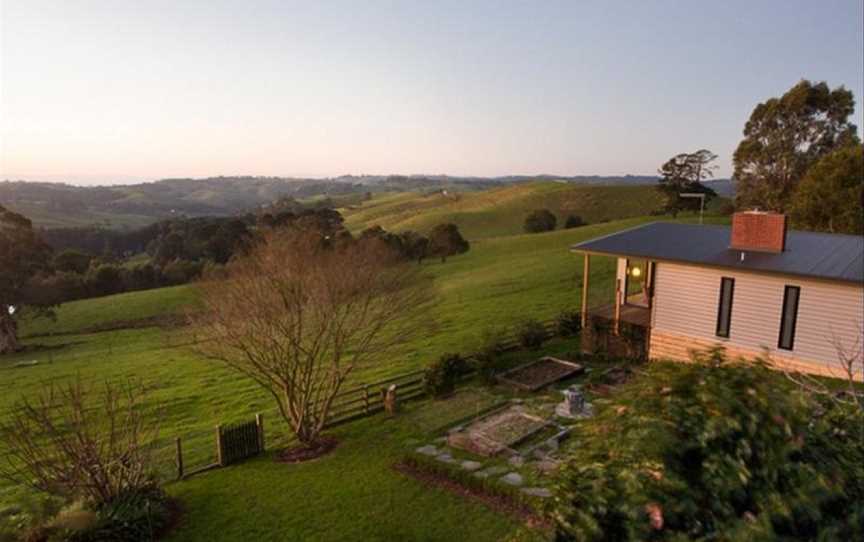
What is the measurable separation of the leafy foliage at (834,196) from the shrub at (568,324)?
18.5 metres

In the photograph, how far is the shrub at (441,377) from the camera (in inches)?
589

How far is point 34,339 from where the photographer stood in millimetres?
32688

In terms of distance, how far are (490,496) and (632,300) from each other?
12.8m

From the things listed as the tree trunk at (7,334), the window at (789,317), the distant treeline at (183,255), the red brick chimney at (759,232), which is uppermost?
the red brick chimney at (759,232)

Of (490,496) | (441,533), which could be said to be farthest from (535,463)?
(441,533)

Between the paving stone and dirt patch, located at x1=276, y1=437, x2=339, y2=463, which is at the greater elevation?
the paving stone

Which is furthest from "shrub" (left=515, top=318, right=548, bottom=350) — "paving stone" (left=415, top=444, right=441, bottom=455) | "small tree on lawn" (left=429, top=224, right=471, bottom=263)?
"small tree on lawn" (left=429, top=224, right=471, bottom=263)

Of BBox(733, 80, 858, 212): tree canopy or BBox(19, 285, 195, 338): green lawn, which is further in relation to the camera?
BBox(733, 80, 858, 212): tree canopy

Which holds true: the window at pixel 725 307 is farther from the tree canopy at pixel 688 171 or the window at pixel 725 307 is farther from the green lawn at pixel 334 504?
the tree canopy at pixel 688 171

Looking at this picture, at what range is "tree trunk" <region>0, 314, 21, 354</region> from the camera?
3013cm

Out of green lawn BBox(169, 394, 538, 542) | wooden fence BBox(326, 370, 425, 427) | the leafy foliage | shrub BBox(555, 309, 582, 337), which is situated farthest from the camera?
the leafy foliage

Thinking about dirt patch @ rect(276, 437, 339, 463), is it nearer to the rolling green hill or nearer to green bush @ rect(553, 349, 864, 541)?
green bush @ rect(553, 349, 864, 541)

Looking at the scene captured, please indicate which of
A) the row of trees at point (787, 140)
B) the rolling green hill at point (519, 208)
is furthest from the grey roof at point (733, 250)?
the rolling green hill at point (519, 208)

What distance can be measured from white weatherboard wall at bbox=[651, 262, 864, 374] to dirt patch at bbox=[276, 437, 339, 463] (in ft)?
33.6
